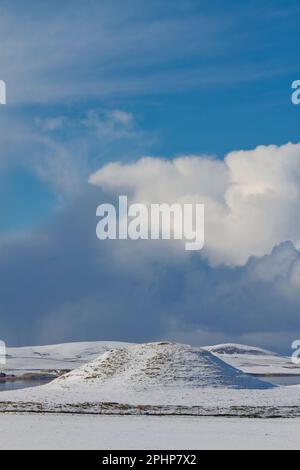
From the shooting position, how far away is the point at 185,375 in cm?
7475

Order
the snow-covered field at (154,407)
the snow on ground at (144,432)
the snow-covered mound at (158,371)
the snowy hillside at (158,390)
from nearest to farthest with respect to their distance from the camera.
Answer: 1. the snow on ground at (144,432)
2. the snow-covered field at (154,407)
3. the snowy hillside at (158,390)
4. the snow-covered mound at (158,371)

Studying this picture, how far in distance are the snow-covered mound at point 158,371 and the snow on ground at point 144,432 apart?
19575 mm

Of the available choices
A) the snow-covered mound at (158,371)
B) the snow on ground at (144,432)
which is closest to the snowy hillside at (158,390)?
the snow-covered mound at (158,371)

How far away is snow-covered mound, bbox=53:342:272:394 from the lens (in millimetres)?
72688

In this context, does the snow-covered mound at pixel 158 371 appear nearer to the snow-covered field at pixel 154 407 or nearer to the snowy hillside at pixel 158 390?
the snowy hillside at pixel 158 390

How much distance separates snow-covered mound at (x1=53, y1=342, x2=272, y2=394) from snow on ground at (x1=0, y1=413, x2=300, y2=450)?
19.6 m

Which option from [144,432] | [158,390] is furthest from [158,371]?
[144,432]

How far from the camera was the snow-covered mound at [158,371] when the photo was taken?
72.7 meters

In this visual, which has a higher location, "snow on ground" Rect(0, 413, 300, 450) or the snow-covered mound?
the snow-covered mound

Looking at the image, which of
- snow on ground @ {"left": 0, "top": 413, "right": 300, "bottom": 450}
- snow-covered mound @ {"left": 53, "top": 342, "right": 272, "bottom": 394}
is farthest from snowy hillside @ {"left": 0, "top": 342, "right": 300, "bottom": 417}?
snow on ground @ {"left": 0, "top": 413, "right": 300, "bottom": 450}

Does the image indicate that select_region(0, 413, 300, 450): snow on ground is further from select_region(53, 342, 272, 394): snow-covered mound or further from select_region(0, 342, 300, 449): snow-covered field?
select_region(53, 342, 272, 394): snow-covered mound

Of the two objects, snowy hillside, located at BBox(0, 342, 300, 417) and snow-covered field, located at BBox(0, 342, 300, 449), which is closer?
snow-covered field, located at BBox(0, 342, 300, 449)
